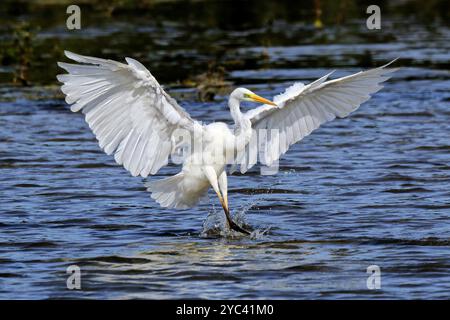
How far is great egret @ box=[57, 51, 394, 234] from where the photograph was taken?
8945 millimetres

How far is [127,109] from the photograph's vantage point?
30.3 ft

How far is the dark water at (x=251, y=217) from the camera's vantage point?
27.9 ft

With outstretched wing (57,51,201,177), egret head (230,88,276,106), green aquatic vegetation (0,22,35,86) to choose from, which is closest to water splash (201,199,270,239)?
outstretched wing (57,51,201,177)

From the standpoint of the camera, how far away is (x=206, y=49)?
22625mm

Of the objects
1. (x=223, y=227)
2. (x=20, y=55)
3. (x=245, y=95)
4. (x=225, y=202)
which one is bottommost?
(x=223, y=227)

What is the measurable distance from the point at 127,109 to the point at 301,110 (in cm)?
193

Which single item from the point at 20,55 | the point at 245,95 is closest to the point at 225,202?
the point at 245,95

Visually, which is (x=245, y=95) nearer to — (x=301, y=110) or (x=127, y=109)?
(x=301, y=110)
